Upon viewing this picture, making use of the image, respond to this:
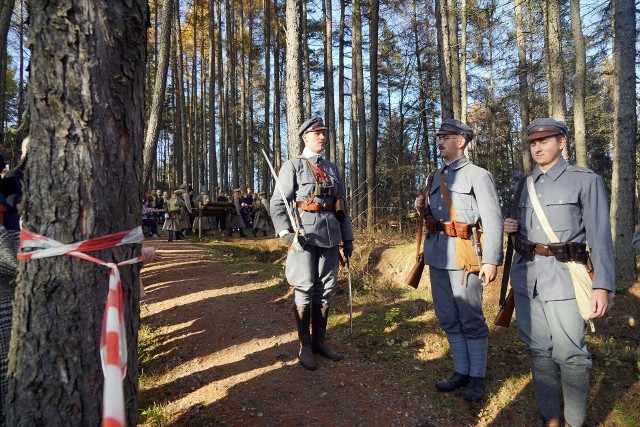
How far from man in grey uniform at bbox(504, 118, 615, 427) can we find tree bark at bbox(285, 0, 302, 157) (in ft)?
15.8

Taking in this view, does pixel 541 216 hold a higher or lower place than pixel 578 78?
lower

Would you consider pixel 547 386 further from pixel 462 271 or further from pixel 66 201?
pixel 66 201

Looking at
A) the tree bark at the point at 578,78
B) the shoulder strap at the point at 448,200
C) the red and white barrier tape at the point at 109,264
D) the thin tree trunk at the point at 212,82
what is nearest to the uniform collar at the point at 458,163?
the shoulder strap at the point at 448,200

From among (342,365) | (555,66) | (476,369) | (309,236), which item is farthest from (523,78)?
(342,365)

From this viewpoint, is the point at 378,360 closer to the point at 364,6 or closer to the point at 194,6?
the point at 364,6

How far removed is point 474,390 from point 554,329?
91 cm

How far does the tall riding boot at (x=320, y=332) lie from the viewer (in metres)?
3.87

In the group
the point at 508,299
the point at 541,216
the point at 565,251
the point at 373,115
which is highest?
the point at 373,115

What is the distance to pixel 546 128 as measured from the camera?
9.02ft

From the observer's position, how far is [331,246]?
3725mm

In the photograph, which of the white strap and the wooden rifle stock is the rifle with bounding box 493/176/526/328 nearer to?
the wooden rifle stock

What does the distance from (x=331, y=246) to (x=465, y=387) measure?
169 centimetres

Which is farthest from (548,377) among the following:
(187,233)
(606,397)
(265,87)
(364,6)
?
(265,87)

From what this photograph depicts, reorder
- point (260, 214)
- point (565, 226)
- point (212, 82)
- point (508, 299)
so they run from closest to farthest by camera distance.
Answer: point (565, 226) < point (508, 299) < point (260, 214) < point (212, 82)
